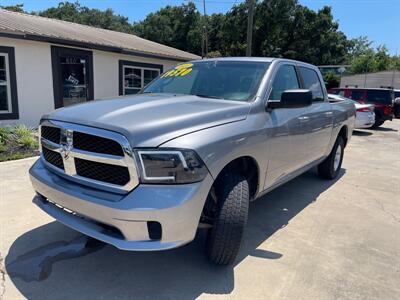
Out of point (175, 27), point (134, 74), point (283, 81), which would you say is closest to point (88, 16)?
point (175, 27)

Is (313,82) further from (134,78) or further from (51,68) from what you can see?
(134,78)

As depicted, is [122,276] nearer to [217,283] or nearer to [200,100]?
[217,283]

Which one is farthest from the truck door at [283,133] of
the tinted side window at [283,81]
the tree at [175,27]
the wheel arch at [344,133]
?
the tree at [175,27]

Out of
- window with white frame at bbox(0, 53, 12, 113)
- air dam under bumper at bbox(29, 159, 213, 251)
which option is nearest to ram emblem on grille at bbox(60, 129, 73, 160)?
air dam under bumper at bbox(29, 159, 213, 251)

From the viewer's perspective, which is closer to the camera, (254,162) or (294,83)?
(254,162)

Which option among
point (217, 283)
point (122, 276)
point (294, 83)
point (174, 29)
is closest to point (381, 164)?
point (294, 83)

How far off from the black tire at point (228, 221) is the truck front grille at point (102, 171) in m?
0.85

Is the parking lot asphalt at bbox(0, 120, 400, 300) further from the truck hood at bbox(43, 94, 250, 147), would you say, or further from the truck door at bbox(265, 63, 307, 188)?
the truck hood at bbox(43, 94, 250, 147)

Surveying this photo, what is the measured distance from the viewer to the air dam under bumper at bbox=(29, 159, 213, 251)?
7.88ft

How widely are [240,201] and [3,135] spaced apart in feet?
21.8

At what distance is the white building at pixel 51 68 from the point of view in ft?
32.8

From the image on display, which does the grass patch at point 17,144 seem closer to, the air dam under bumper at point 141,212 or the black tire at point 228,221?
the air dam under bumper at point 141,212

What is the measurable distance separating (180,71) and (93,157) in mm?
2212

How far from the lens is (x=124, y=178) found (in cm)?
251
